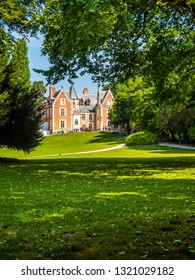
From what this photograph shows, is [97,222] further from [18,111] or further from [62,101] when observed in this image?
[62,101]

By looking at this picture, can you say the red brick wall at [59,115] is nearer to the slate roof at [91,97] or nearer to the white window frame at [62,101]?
the white window frame at [62,101]

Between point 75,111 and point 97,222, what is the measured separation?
94678mm

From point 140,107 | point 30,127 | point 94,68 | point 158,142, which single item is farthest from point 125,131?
point 94,68

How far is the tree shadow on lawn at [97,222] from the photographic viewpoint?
6.04 m

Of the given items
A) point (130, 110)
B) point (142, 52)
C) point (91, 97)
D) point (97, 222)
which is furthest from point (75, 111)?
point (97, 222)

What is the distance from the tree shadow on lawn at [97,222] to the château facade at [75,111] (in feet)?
242

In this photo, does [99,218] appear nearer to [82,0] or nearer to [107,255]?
[107,255]

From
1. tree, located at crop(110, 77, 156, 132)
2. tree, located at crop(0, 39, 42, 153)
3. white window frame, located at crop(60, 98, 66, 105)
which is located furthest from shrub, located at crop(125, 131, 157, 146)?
white window frame, located at crop(60, 98, 66, 105)

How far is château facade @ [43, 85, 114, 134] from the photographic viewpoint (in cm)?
9100

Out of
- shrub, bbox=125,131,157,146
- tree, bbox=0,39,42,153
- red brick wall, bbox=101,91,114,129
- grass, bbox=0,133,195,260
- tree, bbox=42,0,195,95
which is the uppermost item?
red brick wall, bbox=101,91,114,129

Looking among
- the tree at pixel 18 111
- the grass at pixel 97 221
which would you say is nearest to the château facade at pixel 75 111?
the tree at pixel 18 111

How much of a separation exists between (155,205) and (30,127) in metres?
18.5

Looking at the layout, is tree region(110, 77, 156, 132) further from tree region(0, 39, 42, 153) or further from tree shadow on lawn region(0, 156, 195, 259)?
tree shadow on lawn region(0, 156, 195, 259)

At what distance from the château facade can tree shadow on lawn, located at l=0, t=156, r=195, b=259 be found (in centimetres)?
7383
